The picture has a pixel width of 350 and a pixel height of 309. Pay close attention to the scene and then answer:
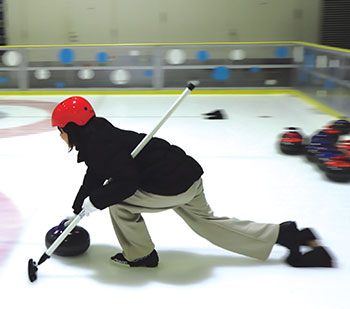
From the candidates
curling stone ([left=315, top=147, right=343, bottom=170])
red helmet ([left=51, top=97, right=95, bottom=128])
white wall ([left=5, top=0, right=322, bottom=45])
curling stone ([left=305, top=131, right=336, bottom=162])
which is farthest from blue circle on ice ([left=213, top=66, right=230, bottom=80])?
red helmet ([left=51, top=97, right=95, bottom=128])

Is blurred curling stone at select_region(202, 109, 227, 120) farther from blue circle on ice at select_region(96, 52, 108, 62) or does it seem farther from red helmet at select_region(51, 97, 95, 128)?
red helmet at select_region(51, 97, 95, 128)

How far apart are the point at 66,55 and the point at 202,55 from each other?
8.53 ft

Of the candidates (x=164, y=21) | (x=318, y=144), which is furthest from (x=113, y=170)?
(x=164, y=21)

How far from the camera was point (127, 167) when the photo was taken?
2.08 m

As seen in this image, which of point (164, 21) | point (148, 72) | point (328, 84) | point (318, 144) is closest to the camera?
point (318, 144)

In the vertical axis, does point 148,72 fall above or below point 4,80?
above

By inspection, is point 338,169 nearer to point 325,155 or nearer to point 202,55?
point 325,155

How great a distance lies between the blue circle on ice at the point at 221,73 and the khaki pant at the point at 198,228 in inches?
271

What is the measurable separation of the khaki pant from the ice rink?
0.14 meters

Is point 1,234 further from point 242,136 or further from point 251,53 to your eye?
point 251,53

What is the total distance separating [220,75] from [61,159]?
16.6ft

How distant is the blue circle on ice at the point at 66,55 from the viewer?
8.97 metres

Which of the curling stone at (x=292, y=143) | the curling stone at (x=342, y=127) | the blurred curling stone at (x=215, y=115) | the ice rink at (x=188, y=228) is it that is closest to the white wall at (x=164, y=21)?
the blurred curling stone at (x=215, y=115)

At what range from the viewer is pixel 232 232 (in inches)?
95.4
